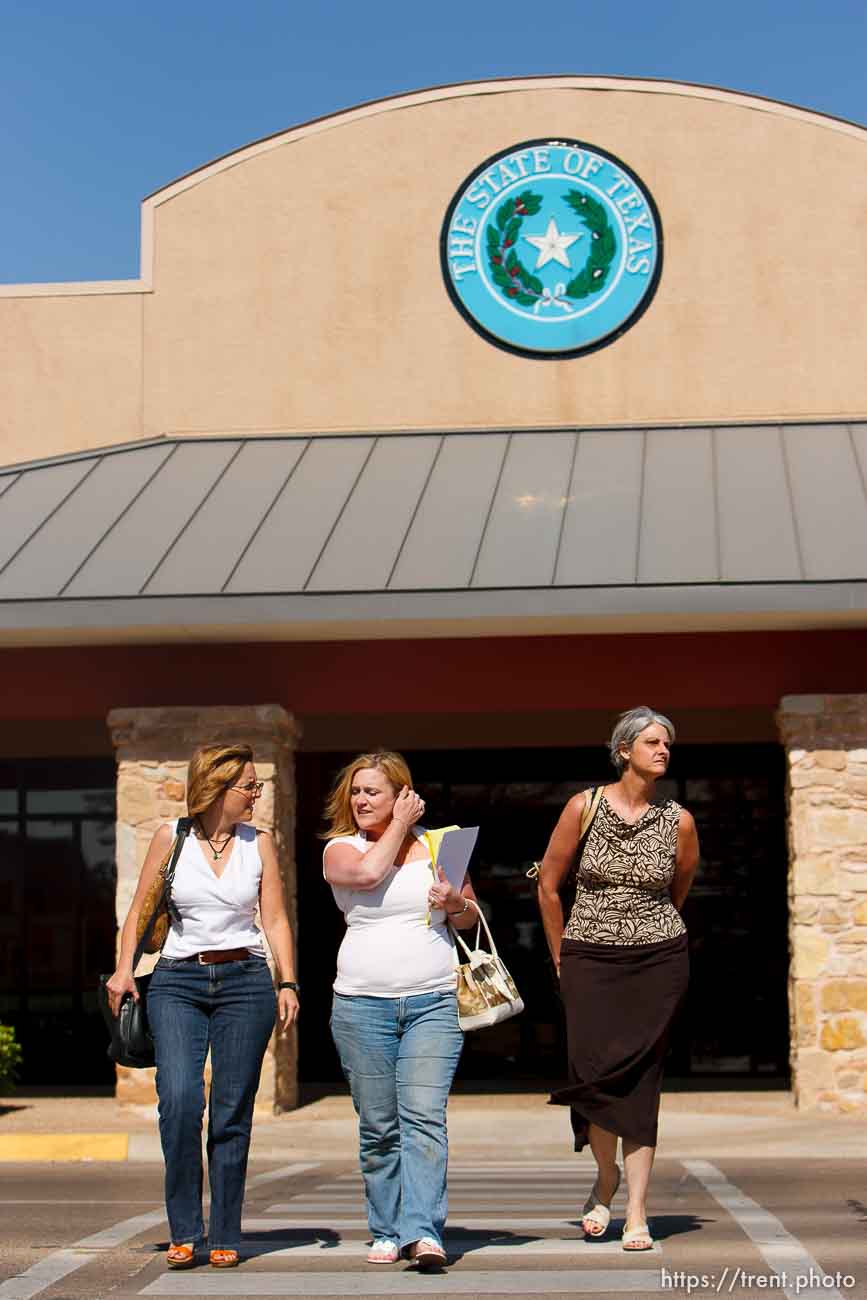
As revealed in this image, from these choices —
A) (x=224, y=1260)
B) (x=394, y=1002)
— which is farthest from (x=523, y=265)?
(x=224, y=1260)

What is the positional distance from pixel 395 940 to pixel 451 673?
24.2 ft

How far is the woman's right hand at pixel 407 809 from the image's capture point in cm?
649

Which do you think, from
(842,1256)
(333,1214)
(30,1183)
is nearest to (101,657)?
(30,1183)

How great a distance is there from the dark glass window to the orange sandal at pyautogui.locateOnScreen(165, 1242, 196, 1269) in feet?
38.2

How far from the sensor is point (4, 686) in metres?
14.2

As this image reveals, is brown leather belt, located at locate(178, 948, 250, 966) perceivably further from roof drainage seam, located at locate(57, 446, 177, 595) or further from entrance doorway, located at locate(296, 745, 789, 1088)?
entrance doorway, located at locate(296, 745, 789, 1088)

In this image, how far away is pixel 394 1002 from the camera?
6516 millimetres

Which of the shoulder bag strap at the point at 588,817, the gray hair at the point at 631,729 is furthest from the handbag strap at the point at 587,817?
the gray hair at the point at 631,729

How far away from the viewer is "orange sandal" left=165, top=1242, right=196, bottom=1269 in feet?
20.9

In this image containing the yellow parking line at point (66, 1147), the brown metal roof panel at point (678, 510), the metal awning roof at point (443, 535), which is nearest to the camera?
the yellow parking line at point (66, 1147)

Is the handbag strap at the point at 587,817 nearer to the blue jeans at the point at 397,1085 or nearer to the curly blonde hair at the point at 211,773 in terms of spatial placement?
the blue jeans at the point at 397,1085

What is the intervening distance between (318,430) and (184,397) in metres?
1.28

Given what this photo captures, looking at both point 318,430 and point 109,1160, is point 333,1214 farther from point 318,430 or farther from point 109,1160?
point 318,430

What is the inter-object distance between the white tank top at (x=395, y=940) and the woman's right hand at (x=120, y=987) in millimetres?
740
